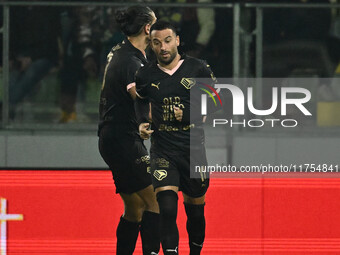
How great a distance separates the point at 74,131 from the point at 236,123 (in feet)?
5.24

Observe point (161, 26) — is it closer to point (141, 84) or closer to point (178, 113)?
point (141, 84)

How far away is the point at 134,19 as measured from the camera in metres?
6.00

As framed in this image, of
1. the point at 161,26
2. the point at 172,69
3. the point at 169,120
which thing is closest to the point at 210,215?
the point at 169,120

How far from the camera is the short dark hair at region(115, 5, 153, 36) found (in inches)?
236

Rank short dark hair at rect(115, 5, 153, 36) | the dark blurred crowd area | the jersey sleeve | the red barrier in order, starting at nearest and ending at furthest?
the jersey sleeve
short dark hair at rect(115, 5, 153, 36)
the red barrier
the dark blurred crowd area

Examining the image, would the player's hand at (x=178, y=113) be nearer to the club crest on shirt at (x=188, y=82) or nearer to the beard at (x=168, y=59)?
the club crest on shirt at (x=188, y=82)

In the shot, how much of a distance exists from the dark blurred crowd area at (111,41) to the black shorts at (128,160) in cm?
279

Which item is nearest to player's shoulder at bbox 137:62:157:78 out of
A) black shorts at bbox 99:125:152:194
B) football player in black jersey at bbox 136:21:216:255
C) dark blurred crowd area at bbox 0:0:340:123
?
football player in black jersey at bbox 136:21:216:255

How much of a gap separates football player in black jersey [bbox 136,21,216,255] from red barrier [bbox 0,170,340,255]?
3.74 ft

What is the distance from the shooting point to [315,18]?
356 inches

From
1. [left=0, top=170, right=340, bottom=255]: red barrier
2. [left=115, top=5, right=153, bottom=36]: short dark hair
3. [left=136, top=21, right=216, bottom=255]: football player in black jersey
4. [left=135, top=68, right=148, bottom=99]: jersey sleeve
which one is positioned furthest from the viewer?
[left=0, top=170, right=340, bottom=255]: red barrier

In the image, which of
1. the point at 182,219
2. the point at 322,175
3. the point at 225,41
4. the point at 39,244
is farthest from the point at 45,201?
the point at 225,41

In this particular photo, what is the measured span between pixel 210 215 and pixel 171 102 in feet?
4.99

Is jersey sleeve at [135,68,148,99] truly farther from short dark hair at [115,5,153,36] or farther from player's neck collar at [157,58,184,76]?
short dark hair at [115,5,153,36]
